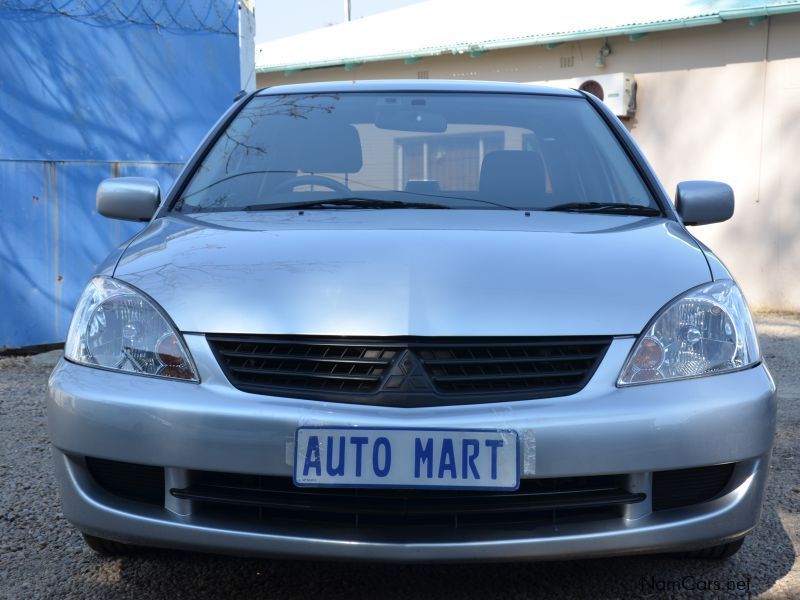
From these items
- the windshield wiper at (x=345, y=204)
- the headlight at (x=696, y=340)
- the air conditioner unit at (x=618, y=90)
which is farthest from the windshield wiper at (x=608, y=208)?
the air conditioner unit at (x=618, y=90)

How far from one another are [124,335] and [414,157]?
1454 millimetres

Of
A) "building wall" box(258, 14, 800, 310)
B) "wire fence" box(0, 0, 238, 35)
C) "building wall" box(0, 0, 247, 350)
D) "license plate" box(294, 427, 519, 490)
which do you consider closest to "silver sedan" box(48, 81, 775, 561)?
"license plate" box(294, 427, 519, 490)

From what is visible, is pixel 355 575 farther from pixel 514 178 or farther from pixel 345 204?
pixel 514 178

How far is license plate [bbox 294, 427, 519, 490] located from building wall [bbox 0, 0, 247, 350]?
Result: 17.0 ft

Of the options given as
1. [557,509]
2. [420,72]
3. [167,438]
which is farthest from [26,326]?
[420,72]

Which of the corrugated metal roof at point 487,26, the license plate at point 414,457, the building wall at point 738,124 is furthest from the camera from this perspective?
the corrugated metal roof at point 487,26

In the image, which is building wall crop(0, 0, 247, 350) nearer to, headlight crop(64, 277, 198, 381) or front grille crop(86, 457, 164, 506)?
headlight crop(64, 277, 198, 381)

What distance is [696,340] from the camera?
2.38 meters

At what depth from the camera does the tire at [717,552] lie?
2.74 m

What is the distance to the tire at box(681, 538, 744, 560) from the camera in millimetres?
2744

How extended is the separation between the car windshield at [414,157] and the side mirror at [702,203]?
0.14 meters

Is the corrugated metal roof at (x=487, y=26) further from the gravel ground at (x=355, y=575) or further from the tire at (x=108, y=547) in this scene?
the tire at (x=108, y=547)

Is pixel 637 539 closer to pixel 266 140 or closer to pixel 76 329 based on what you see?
pixel 76 329

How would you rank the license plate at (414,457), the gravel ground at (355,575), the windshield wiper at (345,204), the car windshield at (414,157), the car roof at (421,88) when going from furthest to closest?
the car roof at (421,88) → the car windshield at (414,157) → the windshield wiper at (345,204) → the gravel ground at (355,575) → the license plate at (414,457)
